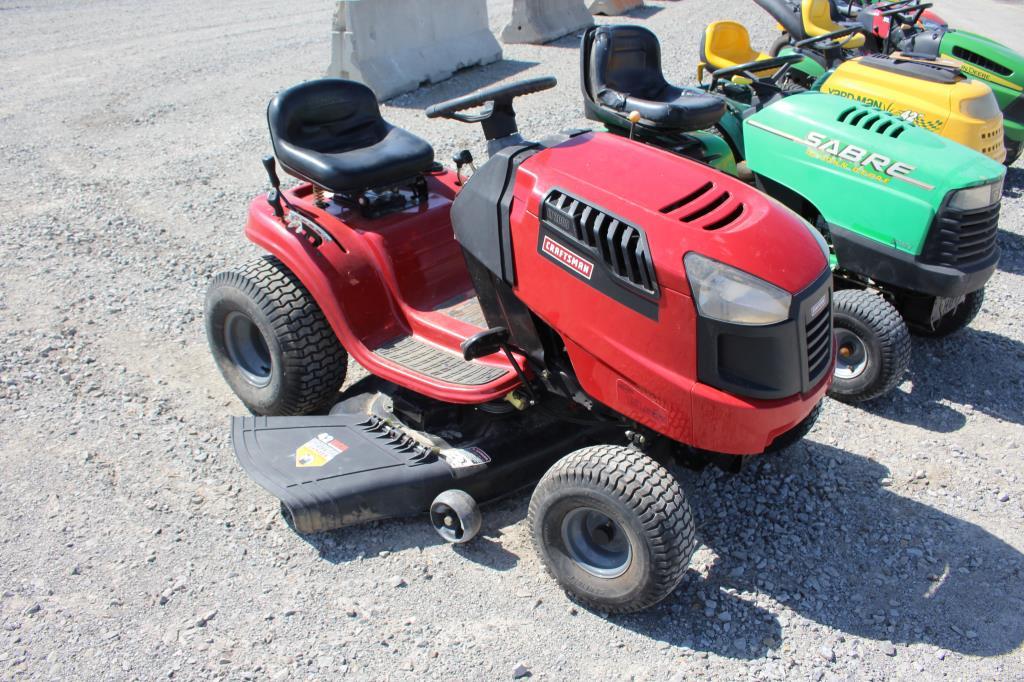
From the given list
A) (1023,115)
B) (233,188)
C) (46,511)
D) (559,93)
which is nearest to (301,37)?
(559,93)

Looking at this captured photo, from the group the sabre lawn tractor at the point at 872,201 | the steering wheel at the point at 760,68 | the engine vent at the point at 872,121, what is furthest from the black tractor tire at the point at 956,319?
the steering wheel at the point at 760,68

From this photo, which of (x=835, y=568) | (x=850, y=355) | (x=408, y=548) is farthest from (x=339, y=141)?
(x=835, y=568)

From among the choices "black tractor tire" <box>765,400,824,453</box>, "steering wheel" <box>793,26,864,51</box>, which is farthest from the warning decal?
"steering wheel" <box>793,26,864,51</box>

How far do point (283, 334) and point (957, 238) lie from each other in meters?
2.86

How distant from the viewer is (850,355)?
415 cm

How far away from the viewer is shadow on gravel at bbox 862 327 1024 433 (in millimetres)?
4152

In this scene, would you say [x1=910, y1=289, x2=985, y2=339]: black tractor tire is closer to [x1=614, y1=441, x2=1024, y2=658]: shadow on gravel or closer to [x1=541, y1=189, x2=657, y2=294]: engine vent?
[x1=614, y1=441, x2=1024, y2=658]: shadow on gravel

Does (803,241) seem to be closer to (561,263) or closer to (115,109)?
(561,263)

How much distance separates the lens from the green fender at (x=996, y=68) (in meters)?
6.54

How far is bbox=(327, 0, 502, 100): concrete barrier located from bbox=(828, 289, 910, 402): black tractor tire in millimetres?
5655

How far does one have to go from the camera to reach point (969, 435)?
400 centimetres

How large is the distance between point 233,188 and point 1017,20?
12.2 metres

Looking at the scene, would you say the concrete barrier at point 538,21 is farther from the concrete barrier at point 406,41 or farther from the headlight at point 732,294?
the headlight at point 732,294

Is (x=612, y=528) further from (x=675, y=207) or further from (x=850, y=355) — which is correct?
(x=850, y=355)
